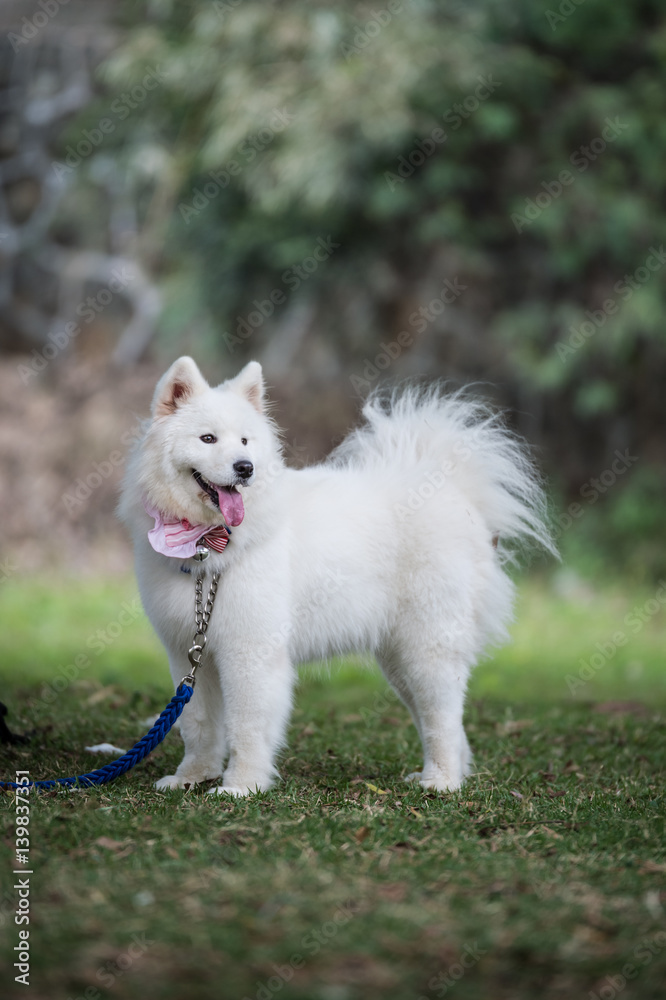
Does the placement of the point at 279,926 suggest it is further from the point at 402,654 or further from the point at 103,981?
the point at 402,654

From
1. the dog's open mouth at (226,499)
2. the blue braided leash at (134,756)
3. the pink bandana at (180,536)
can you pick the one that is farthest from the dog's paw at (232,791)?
the dog's open mouth at (226,499)

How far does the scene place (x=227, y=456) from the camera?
3.79 metres

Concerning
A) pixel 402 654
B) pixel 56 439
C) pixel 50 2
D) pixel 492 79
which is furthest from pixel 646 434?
pixel 50 2

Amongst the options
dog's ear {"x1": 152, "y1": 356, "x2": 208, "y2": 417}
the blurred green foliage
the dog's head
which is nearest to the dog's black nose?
the dog's head

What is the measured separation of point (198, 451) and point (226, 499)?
0.71ft

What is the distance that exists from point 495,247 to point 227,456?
369 inches

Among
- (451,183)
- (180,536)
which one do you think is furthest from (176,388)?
(451,183)

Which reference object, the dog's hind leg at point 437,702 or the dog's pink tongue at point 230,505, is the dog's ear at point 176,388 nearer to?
the dog's pink tongue at point 230,505

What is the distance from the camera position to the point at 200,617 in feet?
12.9

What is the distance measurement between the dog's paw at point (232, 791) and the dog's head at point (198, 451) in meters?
→ 1.06

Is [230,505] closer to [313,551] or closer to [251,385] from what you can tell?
[313,551]

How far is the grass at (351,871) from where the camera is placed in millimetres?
2426

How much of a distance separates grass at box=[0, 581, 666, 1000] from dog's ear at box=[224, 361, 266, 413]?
5.35 feet

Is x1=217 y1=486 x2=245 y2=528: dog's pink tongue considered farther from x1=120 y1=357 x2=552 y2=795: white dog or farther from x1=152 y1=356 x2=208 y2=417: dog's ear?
x1=152 y1=356 x2=208 y2=417: dog's ear
